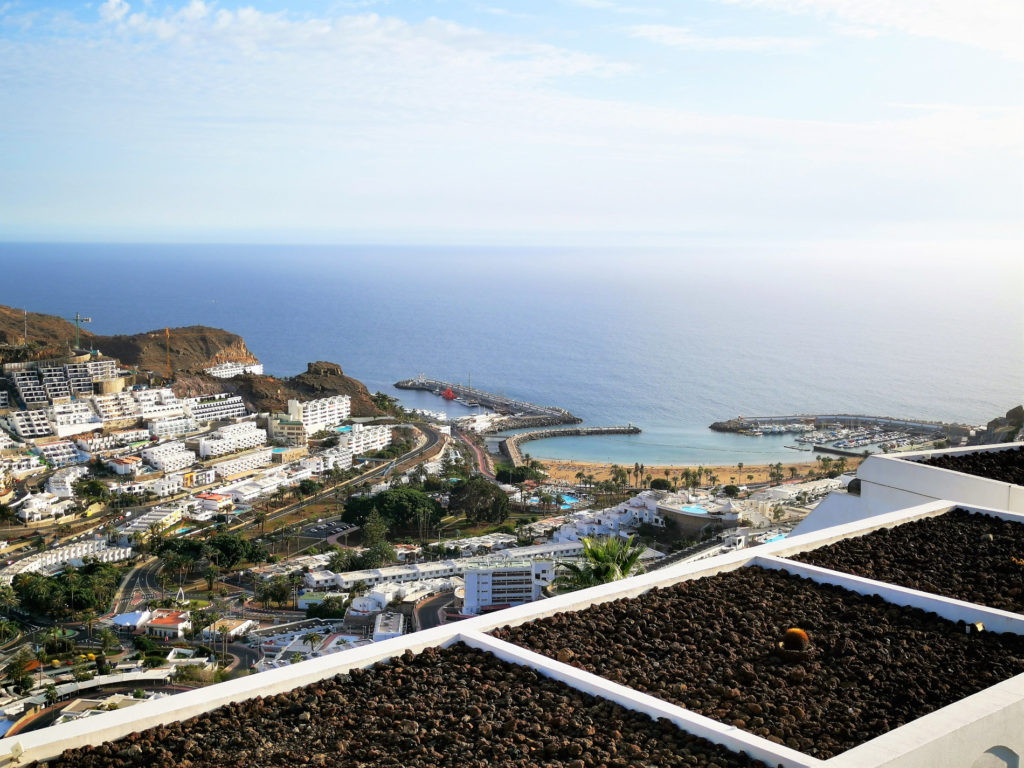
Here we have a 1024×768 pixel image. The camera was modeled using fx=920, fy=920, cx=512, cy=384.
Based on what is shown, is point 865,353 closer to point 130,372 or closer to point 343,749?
point 130,372

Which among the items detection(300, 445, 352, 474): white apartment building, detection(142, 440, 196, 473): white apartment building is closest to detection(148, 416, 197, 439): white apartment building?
detection(142, 440, 196, 473): white apartment building

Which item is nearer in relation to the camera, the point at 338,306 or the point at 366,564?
the point at 366,564

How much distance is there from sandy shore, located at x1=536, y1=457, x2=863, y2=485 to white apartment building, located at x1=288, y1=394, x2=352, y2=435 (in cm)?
682

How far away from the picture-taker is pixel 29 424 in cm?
2488

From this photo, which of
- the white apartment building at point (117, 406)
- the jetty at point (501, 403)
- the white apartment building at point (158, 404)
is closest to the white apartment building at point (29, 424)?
the white apartment building at point (117, 406)

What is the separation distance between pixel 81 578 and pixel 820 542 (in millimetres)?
12964

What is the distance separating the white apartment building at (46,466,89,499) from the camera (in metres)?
19.8

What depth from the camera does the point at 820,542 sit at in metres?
4.17

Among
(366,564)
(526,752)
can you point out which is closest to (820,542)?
(526,752)

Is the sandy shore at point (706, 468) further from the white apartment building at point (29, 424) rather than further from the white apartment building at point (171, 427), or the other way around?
the white apartment building at point (29, 424)

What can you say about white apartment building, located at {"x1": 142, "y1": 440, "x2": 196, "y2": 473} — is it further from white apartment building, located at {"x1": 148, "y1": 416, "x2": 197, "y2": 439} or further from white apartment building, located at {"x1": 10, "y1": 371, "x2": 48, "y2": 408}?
A: white apartment building, located at {"x1": 10, "y1": 371, "x2": 48, "y2": 408}

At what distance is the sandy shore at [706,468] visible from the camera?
2409 cm

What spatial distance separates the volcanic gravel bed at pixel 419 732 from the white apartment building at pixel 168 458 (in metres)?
21.2

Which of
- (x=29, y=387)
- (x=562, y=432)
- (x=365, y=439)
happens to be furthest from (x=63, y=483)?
(x=562, y=432)
